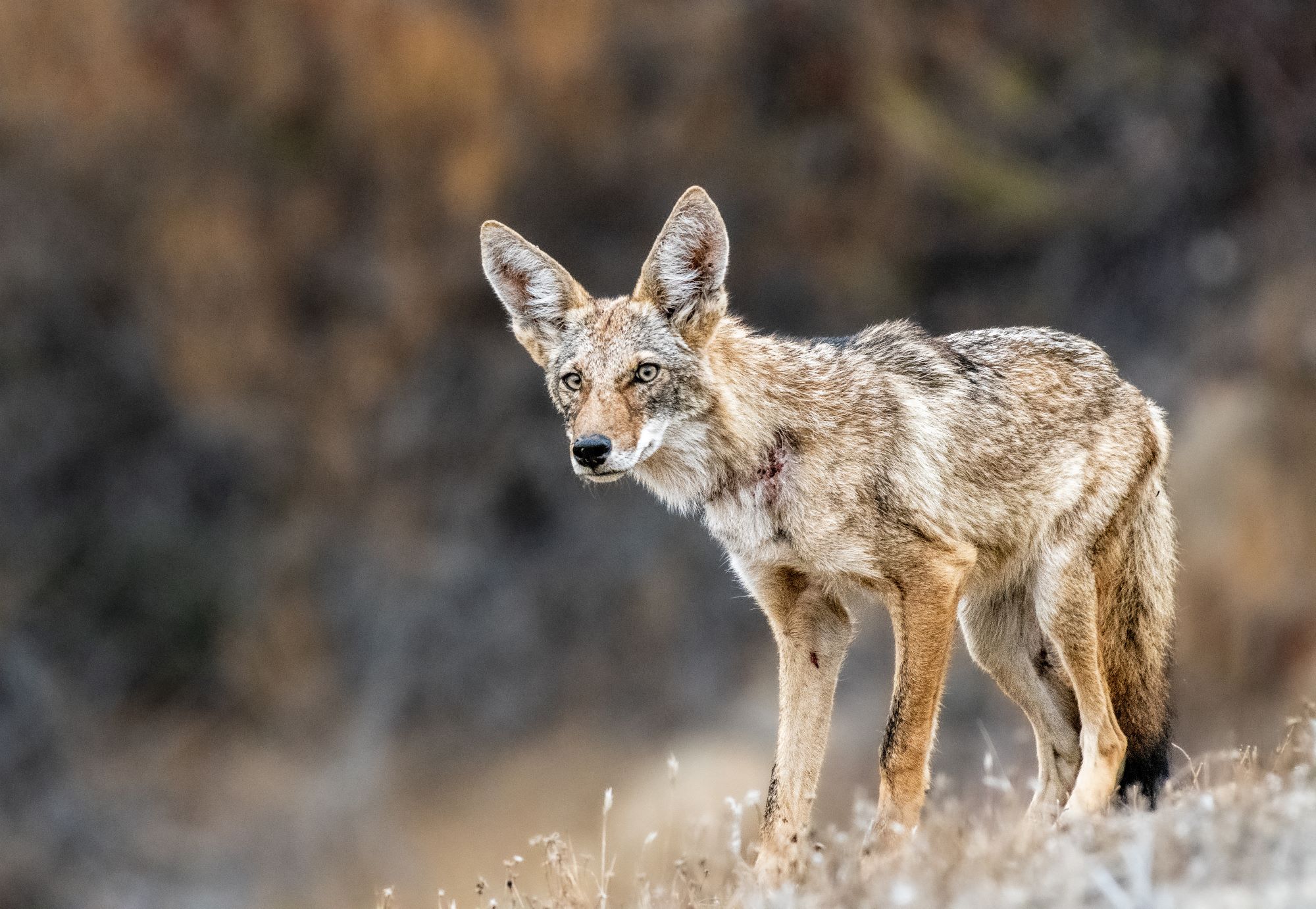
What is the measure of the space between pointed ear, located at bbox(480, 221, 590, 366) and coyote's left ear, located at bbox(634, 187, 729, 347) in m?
0.38

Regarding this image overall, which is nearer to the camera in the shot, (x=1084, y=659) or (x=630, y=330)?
(x=630, y=330)

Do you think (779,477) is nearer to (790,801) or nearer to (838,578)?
(838,578)

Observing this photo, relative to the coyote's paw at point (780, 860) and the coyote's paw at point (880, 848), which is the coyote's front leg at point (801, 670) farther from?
the coyote's paw at point (880, 848)

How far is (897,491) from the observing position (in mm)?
6062

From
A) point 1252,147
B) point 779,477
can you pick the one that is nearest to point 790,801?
point 779,477

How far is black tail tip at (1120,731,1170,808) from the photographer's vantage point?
254 inches

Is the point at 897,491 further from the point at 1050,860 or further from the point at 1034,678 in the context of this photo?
the point at 1050,860

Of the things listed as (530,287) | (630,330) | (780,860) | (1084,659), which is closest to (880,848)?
(780,860)

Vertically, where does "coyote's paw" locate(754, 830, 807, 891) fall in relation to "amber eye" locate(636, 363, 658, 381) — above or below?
below

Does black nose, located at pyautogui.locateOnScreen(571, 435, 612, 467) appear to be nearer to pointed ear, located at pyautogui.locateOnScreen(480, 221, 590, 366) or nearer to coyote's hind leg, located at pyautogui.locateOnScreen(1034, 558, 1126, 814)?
pointed ear, located at pyautogui.locateOnScreen(480, 221, 590, 366)

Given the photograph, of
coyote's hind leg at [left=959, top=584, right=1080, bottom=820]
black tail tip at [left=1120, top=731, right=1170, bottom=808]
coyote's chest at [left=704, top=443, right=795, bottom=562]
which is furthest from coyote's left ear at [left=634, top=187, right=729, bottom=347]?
black tail tip at [left=1120, top=731, right=1170, bottom=808]

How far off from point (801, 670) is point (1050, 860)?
201cm

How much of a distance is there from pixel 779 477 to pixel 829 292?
44.7ft

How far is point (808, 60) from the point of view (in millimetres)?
19672
